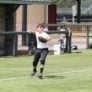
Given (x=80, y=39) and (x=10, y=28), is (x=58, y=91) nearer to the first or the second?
(x=10, y=28)

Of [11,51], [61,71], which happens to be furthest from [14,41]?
[61,71]

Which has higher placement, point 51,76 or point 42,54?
point 42,54

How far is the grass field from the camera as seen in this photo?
1465 cm

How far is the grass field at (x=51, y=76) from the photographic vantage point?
577 inches

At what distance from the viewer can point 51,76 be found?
1798 centimetres

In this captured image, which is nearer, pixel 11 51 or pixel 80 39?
pixel 11 51

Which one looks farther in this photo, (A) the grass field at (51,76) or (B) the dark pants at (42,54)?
(B) the dark pants at (42,54)

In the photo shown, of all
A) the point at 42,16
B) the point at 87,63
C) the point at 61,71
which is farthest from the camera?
the point at 42,16

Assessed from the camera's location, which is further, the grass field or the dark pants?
the dark pants

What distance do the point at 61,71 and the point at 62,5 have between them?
59384 mm

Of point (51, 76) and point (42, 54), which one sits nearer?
point (42, 54)

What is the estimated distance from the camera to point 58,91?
14023mm

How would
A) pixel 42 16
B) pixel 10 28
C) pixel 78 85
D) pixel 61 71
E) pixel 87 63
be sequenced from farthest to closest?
pixel 42 16 → pixel 10 28 → pixel 87 63 → pixel 61 71 → pixel 78 85

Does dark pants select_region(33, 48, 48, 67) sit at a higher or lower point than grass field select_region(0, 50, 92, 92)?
higher
